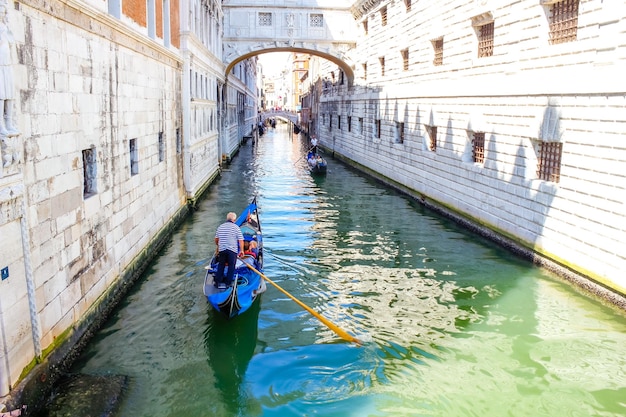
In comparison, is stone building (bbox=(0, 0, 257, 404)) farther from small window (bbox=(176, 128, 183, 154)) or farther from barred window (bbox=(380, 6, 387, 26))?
barred window (bbox=(380, 6, 387, 26))

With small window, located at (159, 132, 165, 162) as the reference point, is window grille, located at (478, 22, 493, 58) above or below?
above

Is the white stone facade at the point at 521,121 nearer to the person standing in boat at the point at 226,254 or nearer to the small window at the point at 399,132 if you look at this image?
the small window at the point at 399,132

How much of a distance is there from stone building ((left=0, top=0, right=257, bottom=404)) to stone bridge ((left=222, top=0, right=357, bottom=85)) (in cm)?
1401

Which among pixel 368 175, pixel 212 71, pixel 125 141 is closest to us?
pixel 125 141

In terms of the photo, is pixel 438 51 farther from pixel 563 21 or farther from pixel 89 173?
pixel 89 173

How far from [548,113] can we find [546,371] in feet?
18.1

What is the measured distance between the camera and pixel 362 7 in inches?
977

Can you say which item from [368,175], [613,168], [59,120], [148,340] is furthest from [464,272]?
[368,175]

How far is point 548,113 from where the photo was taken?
404 inches

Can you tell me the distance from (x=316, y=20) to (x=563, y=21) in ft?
59.2

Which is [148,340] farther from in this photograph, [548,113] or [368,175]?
[368,175]

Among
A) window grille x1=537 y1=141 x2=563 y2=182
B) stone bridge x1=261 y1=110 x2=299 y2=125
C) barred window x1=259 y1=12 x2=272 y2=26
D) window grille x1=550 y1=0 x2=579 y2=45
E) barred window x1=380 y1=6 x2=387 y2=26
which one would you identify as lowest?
window grille x1=537 y1=141 x2=563 y2=182

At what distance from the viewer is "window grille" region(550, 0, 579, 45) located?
32.1ft

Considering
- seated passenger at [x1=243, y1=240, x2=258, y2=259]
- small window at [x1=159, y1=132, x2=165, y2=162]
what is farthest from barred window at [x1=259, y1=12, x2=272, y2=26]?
seated passenger at [x1=243, y1=240, x2=258, y2=259]
